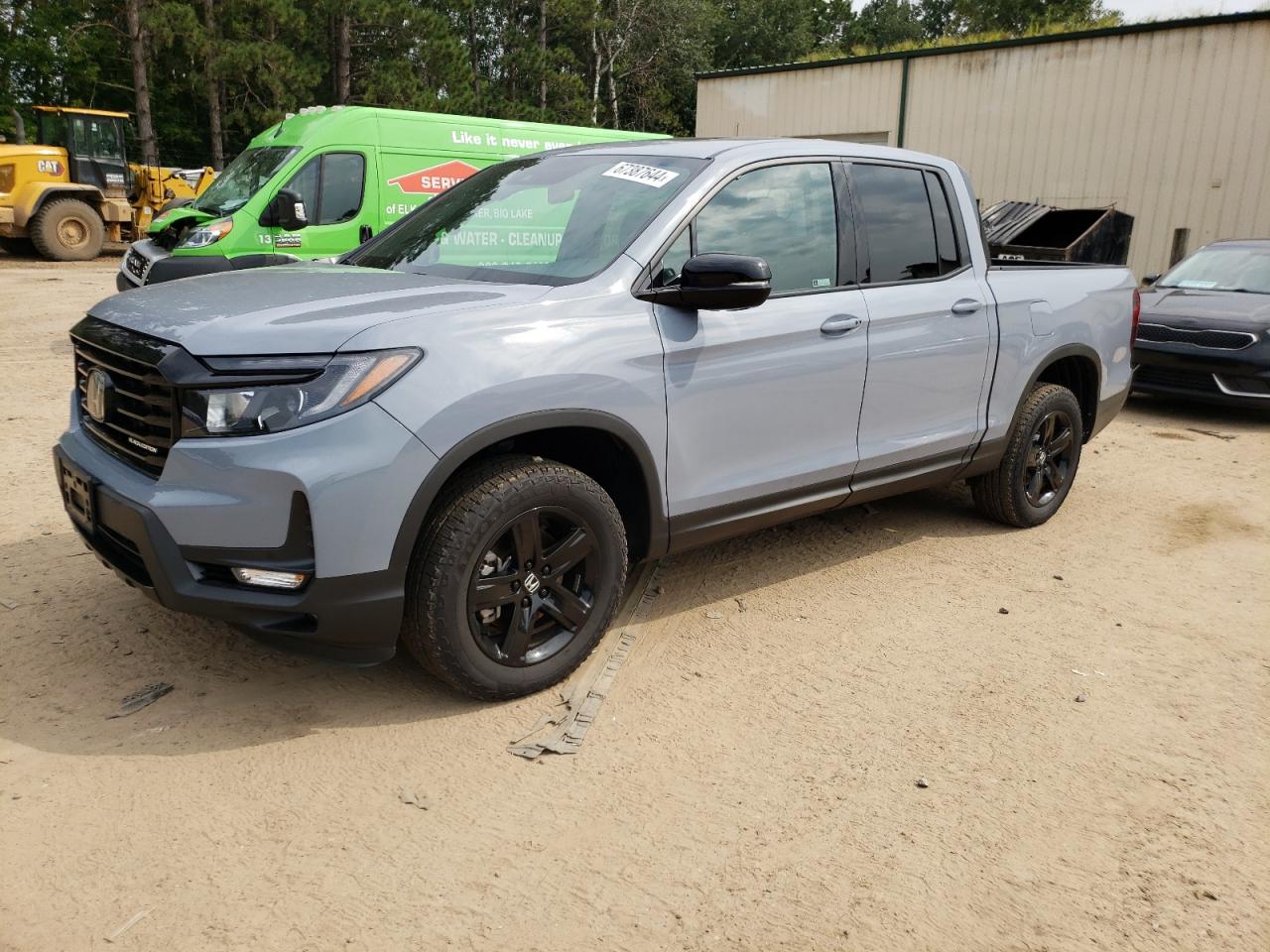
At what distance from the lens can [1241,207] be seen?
15227 mm

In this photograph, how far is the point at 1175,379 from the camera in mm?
8477

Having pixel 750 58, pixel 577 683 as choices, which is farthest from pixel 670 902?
pixel 750 58

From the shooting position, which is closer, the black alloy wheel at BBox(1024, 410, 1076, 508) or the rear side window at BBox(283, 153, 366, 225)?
the black alloy wheel at BBox(1024, 410, 1076, 508)

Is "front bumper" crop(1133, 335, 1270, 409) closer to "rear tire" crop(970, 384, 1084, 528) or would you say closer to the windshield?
"rear tire" crop(970, 384, 1084, 528)

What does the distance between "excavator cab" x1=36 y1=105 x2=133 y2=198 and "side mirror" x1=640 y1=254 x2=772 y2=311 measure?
Answer: 19.3m

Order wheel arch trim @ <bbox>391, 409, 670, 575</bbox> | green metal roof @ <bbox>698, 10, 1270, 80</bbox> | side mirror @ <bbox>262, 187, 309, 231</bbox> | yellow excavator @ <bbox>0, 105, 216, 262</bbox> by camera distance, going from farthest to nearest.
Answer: yellow excavator @ <bbox>0, 105, 216, 262</bbox>
green metal roof @ <bbox>698, 10, 1270, 80</bbox>
side mirror @ <bbox>262, 187, 309, 231</bbox>
wheel arch trim @ <bbox>391, 409, 670, 575</bbox>

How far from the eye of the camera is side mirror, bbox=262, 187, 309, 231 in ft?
31.5

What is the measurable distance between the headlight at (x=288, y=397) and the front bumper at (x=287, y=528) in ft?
0.14

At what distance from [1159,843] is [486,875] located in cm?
177

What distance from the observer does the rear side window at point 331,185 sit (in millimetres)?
10055

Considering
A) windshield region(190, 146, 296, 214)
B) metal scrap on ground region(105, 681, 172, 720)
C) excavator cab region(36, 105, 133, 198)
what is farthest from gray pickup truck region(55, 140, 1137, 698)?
excavator cab region(36, 105, 133, 198)

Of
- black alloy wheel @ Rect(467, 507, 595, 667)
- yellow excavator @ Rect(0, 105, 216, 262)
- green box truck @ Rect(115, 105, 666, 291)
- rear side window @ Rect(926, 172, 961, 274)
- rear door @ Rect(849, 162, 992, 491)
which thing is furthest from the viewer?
yellow excavator @ Rect(0, 105, 216, 262)

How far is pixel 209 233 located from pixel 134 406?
24.4 ft

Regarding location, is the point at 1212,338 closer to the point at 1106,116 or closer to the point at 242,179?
the point at 242,179
